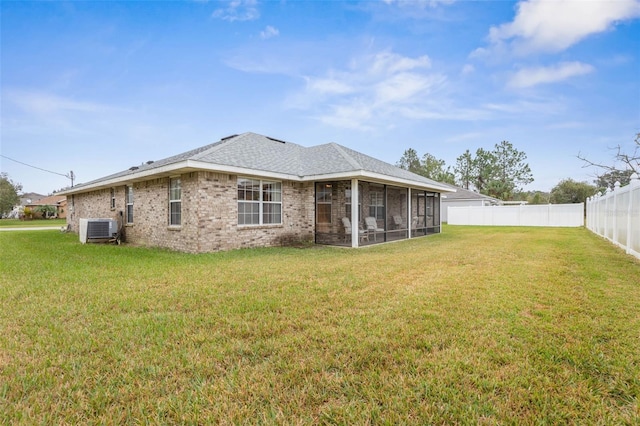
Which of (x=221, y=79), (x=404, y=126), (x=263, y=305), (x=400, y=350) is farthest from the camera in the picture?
(x=404, y=126)

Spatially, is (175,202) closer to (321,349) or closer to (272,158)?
(272,158)

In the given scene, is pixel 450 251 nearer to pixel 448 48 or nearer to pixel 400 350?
pixel 400 350

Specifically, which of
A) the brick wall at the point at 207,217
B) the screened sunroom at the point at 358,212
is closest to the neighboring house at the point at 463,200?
the screened sunroom at the point at 358,212

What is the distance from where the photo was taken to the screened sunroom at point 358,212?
12.1 meters

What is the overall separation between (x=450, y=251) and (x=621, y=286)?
4754mm

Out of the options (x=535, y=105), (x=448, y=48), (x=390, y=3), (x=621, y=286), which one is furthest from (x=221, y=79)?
(x=535, y=105)

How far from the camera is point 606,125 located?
16.5m

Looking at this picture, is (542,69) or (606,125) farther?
(606,125)

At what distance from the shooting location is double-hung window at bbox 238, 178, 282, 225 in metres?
10.4

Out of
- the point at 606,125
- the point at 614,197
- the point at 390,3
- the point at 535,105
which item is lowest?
the point at 614,197

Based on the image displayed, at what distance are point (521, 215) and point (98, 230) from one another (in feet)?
94.5

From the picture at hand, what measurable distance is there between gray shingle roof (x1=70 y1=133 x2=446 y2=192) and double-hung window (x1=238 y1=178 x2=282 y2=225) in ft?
2.20

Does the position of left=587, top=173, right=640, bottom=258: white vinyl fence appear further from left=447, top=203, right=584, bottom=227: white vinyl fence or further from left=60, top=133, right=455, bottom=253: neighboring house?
left=447, top=203, right=584, bottom=227: white vinyl fence

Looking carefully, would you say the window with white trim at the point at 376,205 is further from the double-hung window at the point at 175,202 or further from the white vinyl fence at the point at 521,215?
the white vinyl fence at the point at 521,215
